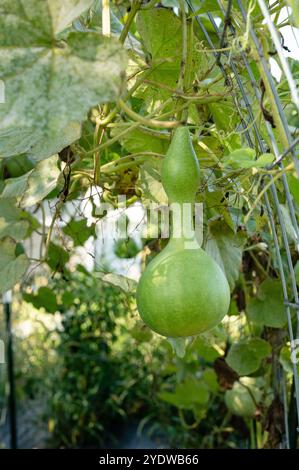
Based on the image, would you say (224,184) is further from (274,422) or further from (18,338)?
(18,338)

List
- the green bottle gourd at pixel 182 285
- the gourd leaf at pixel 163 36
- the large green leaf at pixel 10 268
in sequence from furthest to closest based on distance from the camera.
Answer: the large green leaf at pixel 10 268 < the gourd leaf at pixel 163 36 < the green bottle gourd at pixel 182 285

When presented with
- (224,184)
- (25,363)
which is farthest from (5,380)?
(224,184)

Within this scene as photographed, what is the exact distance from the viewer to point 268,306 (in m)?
0.99

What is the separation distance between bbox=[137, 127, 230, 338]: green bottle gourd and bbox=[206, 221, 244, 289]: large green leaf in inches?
8.2

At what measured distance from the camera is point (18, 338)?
294 cm

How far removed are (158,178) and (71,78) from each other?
1.18 ft

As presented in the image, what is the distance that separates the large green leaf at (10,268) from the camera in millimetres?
834

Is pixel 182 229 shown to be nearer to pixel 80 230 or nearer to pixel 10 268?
pixel 10 268

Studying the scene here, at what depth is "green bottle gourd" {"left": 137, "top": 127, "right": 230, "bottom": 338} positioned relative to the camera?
0.53m

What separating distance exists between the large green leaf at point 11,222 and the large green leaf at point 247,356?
1.26 ft

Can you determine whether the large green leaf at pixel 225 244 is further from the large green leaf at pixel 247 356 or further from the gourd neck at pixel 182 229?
the large green leaf at pixel 247 356

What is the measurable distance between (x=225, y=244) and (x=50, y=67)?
0.41 meters

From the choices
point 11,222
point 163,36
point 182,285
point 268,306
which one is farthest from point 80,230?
point 182,285

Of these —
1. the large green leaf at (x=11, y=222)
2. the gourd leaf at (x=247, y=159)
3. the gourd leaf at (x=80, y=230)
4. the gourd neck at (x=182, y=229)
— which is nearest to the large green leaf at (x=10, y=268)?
the large green leaf at (x=11, y=222)
